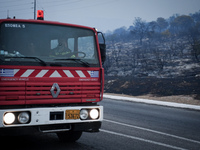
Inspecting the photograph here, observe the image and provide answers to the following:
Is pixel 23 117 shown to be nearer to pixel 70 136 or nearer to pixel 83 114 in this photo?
pixel 83 114

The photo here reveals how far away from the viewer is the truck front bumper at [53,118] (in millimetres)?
4723

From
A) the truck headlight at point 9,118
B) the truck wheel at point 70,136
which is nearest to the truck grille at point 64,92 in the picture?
the truck headlight at point 9,118

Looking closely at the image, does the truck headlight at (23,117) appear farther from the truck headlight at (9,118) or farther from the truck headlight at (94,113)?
the truck headlight at (94,113)

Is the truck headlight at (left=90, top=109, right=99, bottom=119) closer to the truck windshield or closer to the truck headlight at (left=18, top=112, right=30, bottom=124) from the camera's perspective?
the truck windshield

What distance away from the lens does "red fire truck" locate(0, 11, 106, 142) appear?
4770 mm

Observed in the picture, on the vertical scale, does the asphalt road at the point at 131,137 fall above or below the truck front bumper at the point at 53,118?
below

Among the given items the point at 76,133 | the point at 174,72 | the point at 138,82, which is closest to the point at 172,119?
the point at 76,133

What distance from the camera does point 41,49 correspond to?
17.3ft

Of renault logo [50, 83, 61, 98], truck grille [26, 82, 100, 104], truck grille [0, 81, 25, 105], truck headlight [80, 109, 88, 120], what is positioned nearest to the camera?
truck grille [0, 81, 25, 105]

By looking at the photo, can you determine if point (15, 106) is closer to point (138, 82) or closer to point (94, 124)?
point (94, 124)

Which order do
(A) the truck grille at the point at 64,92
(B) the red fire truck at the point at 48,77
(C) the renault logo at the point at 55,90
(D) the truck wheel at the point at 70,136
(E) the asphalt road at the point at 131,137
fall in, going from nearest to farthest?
(B) the red fire truck at the point at 48,77 → (A) the truck grille at the point at 64,92 → (C) the renault logo at the point at 55,90 → (E) the asphalt road at the point at 131,137 → (D) the truck wheel at the point at 70,136

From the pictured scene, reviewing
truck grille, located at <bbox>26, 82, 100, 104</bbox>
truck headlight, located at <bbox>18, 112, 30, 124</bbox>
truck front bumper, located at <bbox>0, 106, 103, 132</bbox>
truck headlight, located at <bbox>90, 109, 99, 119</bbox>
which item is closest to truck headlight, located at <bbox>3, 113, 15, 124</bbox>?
truck front bumper, located at <bbox>0, 106, 103, 132</bbox>

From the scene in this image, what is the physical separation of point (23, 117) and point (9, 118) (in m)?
0.22

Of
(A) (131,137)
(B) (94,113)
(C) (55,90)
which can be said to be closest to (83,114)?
(B) (94,113)
